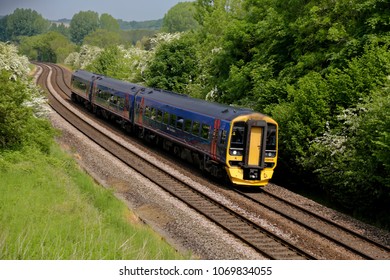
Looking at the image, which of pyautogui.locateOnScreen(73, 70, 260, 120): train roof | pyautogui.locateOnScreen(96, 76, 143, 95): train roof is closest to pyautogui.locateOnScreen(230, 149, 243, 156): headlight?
pyautogui.locateOnScreen(73, 70, 260, 120): train roof

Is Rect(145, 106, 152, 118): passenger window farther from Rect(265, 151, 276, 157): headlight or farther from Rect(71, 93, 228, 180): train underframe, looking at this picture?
Rect(265, 151, 276, 157): headlight

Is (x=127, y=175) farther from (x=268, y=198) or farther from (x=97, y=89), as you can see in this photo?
(x=97, y=89)

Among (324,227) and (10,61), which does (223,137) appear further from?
(10,61)

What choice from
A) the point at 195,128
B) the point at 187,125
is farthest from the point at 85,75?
the point at 195,128

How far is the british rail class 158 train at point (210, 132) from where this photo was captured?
18.8 m

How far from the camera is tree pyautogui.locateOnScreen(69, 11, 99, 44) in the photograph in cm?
5591

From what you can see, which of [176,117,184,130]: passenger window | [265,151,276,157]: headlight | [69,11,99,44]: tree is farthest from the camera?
[69,11,99,44]: tree

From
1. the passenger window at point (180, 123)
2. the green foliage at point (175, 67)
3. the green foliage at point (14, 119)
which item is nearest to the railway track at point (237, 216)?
the passenger window at point (180, 123)

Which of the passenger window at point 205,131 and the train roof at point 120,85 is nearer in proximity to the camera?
the passenger window at point 205,131

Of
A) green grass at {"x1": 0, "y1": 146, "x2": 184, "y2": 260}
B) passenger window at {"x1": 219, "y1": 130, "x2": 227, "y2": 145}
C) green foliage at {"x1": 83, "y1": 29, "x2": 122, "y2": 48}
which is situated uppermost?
green foliage at {"x1": 83, "y1": 29, "x2": 122, "y2": 48}

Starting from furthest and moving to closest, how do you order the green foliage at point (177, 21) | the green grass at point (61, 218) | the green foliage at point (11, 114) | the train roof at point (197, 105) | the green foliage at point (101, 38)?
the green foliage at point (177, 21), the green foliage at point (101, 38), the train roof at point (197, 105), the green foliage at point (11, 114), the green grass at point (61, 218)

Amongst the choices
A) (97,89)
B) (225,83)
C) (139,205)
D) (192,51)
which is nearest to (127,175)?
(139,205)

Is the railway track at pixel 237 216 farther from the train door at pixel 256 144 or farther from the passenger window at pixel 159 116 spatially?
the passenger window at pixel 159 116

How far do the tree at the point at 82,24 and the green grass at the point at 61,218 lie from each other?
39006mm
